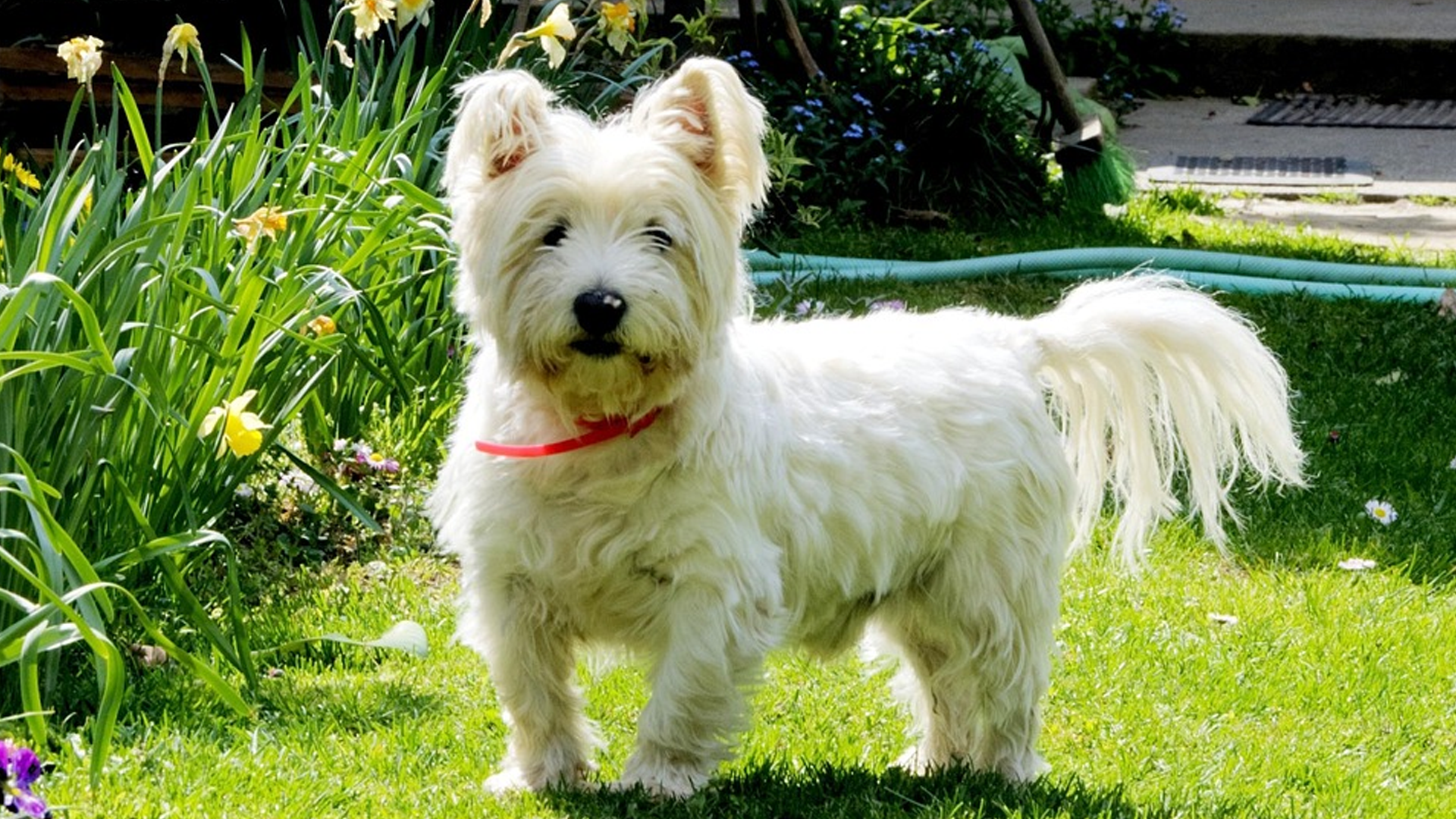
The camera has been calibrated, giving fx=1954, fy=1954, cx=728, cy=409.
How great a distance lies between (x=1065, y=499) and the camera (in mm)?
3859

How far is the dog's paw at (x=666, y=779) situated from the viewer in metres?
3.38

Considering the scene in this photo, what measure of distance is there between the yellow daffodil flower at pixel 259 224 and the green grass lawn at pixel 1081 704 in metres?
0.87

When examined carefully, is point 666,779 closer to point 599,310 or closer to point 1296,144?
point 599,310

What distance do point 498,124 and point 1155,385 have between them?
161 cm

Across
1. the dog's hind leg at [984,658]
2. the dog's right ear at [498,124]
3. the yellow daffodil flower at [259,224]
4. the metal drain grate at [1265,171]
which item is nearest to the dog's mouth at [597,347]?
the dog's right ear at [498,124]

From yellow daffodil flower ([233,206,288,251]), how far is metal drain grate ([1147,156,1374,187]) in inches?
233

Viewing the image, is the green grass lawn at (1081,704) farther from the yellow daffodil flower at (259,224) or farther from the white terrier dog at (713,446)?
the yellow daffodil flower at (259,224)

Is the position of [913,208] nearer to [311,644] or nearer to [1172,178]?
[1172,178]

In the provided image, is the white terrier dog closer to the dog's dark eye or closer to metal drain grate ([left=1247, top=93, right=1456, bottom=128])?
the dog's dark eye

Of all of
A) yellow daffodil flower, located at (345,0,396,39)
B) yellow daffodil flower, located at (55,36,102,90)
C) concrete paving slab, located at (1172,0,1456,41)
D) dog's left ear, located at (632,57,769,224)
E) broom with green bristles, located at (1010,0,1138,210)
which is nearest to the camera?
dog's left ear, located at (632,57,769,224)

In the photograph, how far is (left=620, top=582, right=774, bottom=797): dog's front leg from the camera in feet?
10.9

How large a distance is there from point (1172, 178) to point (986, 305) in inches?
113

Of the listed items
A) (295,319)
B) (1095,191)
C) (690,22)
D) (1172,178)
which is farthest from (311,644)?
(1172,178)

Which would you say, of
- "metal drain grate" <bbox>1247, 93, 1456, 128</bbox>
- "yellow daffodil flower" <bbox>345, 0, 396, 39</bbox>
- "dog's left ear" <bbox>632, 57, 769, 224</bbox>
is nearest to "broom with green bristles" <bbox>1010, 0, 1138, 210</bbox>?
"metal drain grate" <bbox>1247, 93, 1456, 128</bbox>
